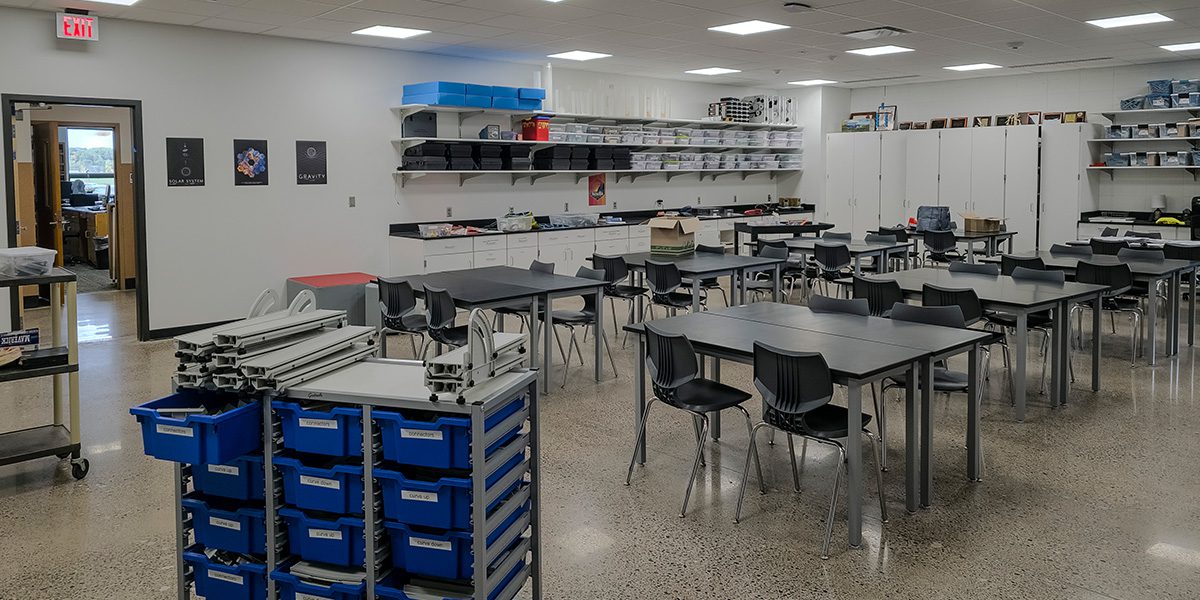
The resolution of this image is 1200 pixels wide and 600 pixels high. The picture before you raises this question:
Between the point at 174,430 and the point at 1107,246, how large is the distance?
897cm

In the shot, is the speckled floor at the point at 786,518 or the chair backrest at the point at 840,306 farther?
the chair backrest at the point at 840,306

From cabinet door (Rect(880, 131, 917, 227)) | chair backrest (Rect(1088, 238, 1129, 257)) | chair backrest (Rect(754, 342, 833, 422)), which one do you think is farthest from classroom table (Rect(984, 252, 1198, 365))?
cabinet door (Rect(880, 131, 917, 227))

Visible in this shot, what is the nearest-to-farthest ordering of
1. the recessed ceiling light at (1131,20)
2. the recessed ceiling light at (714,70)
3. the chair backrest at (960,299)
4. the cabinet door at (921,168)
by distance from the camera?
the chair backrest at (960,299) < the recessed ceiling light at (1131,20) < the recessed ceiling light at (714,70) < the cabinet door at (921,168)

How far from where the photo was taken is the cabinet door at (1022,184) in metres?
12.1

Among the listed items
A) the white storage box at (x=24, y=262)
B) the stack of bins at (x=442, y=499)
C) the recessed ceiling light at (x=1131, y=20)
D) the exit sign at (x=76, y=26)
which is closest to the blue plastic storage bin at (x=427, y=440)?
the stack of bins at (x=442, y=499)

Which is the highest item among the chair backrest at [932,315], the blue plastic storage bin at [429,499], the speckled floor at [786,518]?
the chair backrest at [932,315]

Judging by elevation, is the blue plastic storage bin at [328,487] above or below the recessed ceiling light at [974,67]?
below

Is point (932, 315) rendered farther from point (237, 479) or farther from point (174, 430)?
point (174, 430)

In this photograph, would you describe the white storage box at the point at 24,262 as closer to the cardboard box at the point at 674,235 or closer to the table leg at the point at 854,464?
the table leg at the point at 854,464

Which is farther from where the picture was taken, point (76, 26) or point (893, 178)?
point (893, 178)

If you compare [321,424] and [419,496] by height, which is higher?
[321,424]

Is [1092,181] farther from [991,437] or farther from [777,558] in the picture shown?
[777,558]

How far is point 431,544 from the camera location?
2.83m

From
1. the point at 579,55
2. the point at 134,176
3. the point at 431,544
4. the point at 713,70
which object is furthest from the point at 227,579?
the point at 713,70
